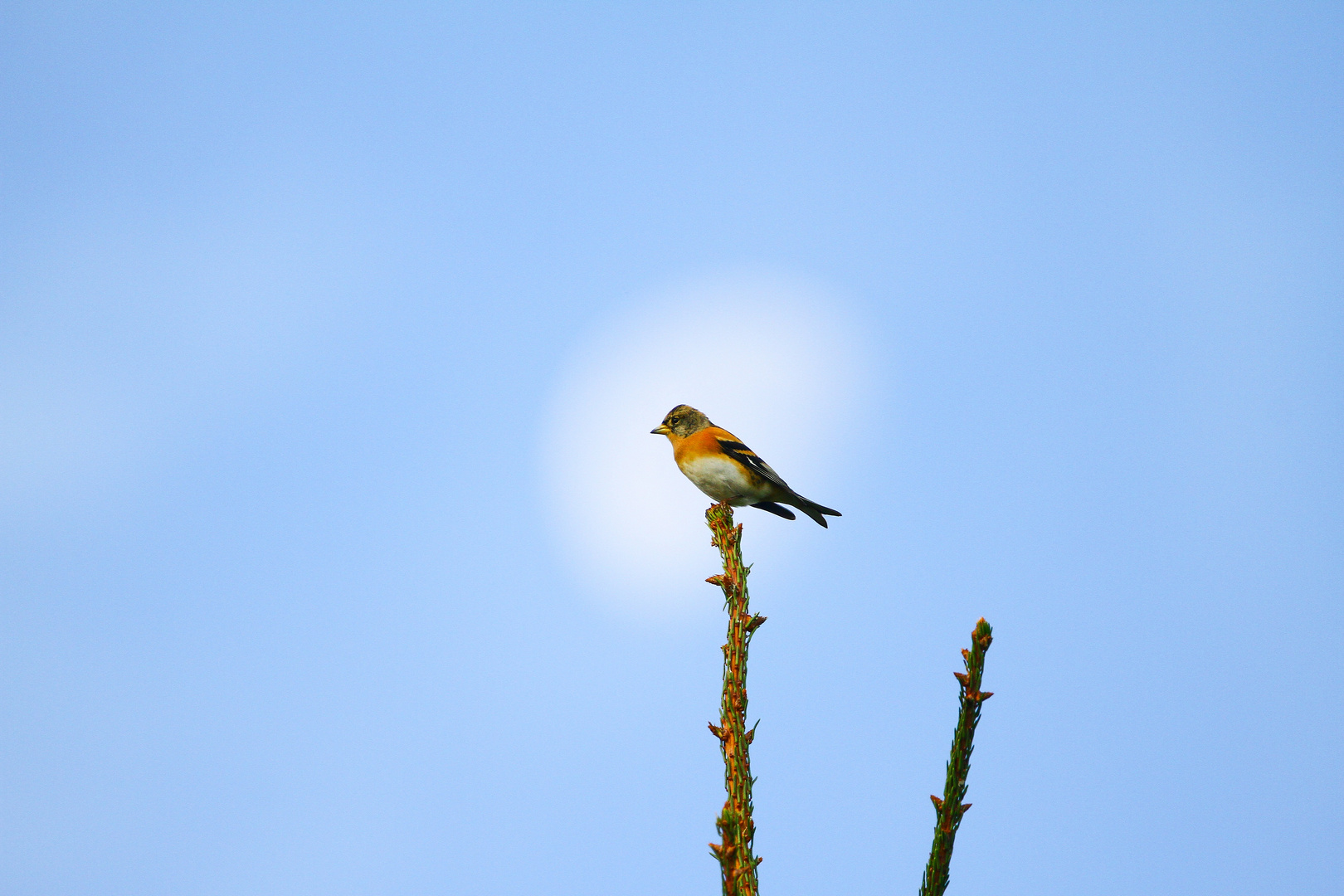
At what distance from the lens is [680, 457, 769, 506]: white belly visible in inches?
313

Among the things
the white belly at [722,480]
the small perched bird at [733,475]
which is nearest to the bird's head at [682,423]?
the small perched bird at [733,475]

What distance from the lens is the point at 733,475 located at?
795 cm

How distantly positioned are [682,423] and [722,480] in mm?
1094

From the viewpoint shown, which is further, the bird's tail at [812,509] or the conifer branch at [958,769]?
the bird's tail at [812,509]

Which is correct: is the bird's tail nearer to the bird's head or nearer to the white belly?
the white belly

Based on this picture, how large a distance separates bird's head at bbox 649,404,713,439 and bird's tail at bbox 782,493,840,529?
120 centimetres

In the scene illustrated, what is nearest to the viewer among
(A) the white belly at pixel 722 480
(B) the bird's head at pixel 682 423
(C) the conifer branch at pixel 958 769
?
(C) the conifer branch at pixel 958 769

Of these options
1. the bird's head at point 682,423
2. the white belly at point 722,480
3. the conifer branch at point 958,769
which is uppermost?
the bird's head at point 682,423

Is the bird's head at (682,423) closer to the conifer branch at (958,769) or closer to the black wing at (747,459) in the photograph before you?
the black wing at (747,459)

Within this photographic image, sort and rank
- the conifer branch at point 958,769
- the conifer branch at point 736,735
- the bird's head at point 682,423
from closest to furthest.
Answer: the conifer branch at point 736,735 → the conifer branch at point 958,769 → the bird's head at point 682,423

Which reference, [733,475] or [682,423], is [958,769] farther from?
[682,423]

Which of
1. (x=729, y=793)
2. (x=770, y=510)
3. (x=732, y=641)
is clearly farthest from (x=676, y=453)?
(x=729, y=793)

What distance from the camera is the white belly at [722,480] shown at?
7945mm

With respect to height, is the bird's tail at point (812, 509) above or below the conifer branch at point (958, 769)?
above
